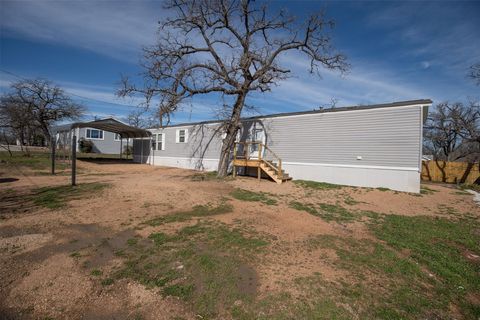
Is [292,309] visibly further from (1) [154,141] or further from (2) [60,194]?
(1) [154,141]

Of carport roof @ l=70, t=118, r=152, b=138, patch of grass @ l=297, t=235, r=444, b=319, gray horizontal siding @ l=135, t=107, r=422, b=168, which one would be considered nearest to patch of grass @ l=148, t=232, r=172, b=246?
patch of grass @ l=297, t=235, r=444, b=319

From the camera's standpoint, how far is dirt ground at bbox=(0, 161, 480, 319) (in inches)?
127

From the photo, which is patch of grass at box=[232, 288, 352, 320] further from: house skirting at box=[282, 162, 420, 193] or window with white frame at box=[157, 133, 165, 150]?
window with white frame at box=[157, 133, 165, 150]

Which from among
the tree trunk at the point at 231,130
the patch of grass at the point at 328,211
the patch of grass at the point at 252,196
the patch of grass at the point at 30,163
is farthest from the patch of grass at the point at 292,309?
the patch of grass at the point at 30,163

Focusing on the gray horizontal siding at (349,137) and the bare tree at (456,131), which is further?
the bare tree at (456,131)

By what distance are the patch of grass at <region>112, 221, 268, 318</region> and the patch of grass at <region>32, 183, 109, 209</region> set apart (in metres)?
4.13

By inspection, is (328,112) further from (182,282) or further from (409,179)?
(182,282)

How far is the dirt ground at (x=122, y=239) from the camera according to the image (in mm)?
3223

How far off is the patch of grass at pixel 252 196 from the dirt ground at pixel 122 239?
31 centimetres

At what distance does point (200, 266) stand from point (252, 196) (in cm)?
567

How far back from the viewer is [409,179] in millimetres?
11062

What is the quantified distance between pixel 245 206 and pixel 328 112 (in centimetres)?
754

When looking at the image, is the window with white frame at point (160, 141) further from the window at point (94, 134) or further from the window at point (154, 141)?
the window at point (94, 134)

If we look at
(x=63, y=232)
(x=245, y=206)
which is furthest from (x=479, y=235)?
(x=63, y=232)
